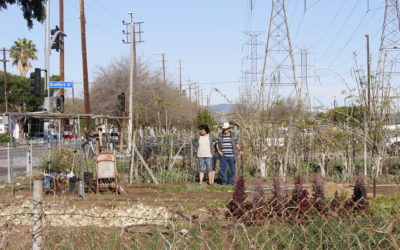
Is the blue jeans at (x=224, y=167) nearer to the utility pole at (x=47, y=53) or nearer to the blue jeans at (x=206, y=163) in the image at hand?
the blue jeans at (x=206, y=163)

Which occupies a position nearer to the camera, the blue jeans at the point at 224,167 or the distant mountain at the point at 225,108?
the blue jeans at the point at 224,167

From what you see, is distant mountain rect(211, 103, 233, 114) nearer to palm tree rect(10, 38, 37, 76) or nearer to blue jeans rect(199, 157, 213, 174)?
blue jeans rect(199, 157, 213, 174)

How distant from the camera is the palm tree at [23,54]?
56.9 metres

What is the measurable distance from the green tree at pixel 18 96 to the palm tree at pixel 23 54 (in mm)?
1719

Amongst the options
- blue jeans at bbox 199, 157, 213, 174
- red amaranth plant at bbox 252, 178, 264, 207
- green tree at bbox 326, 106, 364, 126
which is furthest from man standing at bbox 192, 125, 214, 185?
red amaranth plant at bbox 252, 178, 264, 207

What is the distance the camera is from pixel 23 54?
189ft

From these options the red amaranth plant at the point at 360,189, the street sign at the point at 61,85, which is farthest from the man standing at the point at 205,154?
the street sign at the point at 61,85

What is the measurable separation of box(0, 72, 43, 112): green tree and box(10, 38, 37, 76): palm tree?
1.72 meters

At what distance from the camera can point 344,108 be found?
1587 cm

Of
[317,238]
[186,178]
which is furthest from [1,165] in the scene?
[317,238]

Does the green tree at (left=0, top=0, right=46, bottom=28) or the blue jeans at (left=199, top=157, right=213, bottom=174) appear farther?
the blue jeans at (left=199, top=157, right=213, bottom=174)

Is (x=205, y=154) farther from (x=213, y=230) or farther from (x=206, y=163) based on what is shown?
(x=213, y=230)

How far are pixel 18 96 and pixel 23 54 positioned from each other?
4743mm

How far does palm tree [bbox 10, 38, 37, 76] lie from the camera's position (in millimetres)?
56938
